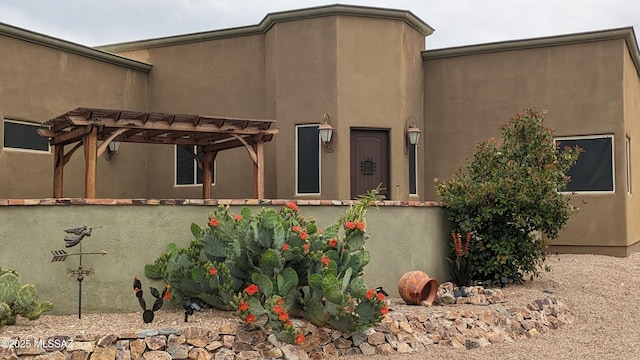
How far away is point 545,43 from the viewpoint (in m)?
13.6

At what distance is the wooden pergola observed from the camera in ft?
29.5

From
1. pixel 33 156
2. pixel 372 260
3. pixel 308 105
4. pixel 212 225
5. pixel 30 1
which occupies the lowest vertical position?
pixel 372 260

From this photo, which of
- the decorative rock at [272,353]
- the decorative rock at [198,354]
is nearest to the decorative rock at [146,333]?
the decorative rock at [198,354]

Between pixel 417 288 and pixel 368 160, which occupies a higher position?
pixel 368 160

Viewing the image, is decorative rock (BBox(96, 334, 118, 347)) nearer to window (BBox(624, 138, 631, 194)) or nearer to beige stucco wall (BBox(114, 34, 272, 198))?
beige stucco wall (BBox(114, 34, 272, 198))

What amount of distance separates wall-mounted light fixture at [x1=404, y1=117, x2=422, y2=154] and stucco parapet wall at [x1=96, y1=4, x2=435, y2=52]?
2338 millimetres

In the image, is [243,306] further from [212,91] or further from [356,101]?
[212,91]

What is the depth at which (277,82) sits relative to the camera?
13625mm

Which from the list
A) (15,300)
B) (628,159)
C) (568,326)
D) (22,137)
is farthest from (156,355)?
(628,159)

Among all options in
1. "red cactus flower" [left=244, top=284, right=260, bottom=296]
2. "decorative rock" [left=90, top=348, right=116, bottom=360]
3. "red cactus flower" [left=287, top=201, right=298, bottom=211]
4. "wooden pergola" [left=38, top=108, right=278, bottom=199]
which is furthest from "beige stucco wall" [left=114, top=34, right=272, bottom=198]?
"decorative rock" [left=90, top=348, right=116, bottom=360]

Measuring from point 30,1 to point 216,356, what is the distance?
12.2 meters

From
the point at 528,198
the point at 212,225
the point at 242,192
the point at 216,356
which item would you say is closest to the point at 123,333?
the point at 216,356

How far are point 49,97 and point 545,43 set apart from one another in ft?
34.3

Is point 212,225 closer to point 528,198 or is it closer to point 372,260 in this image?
point 372,260
